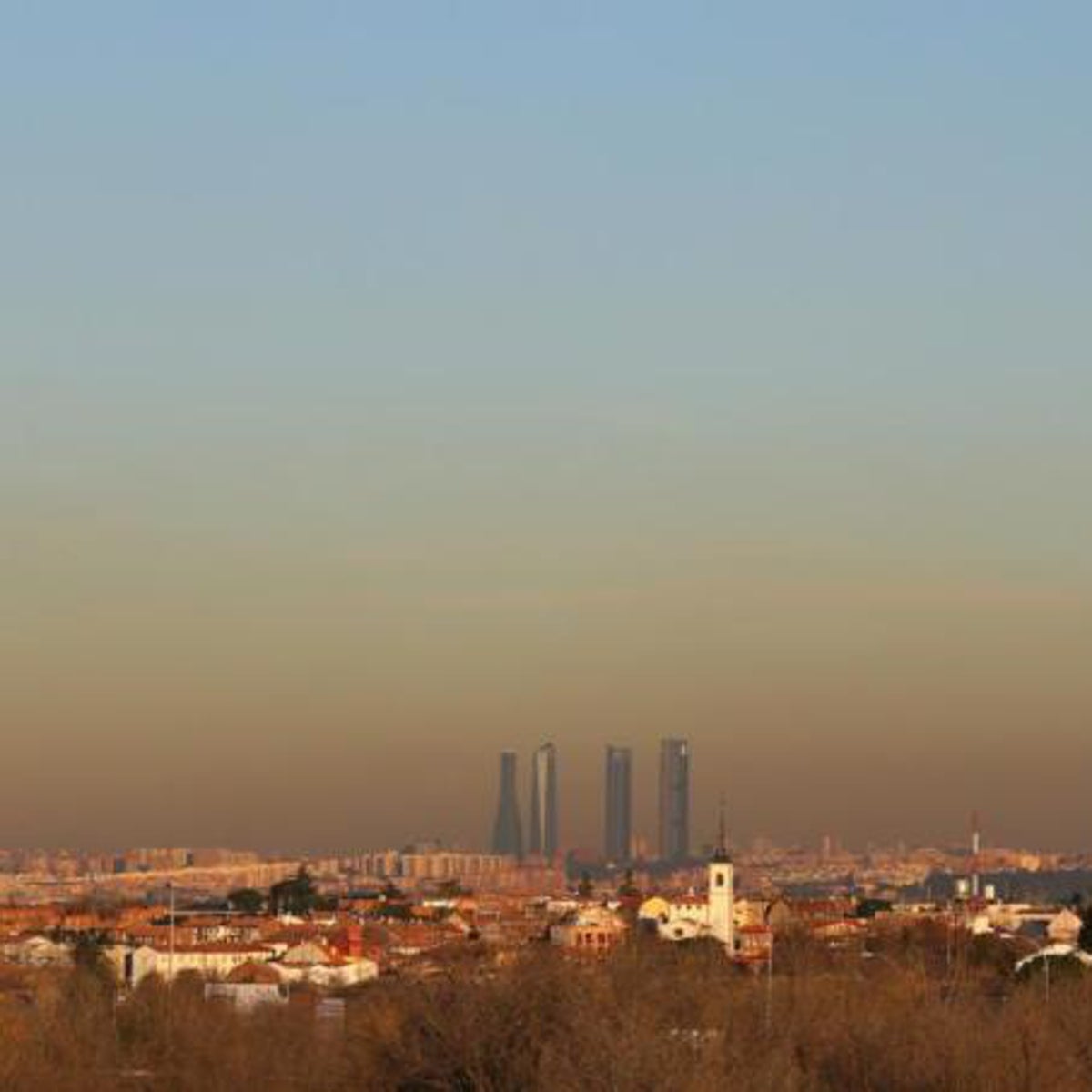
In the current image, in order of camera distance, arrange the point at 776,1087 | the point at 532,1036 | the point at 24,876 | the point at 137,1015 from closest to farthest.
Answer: the point at 776,1087
the point at 532,1036
the point at 137,1015
the point at 24,876

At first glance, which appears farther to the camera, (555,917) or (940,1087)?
(555,917)

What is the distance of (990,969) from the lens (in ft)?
197

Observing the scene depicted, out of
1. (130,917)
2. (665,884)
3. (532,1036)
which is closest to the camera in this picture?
(532,1036)

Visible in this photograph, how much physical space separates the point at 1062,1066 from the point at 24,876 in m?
170

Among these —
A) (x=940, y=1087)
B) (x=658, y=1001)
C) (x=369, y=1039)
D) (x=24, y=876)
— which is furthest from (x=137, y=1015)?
(x=24, y=876)

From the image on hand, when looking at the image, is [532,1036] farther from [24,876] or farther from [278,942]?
[24,876]

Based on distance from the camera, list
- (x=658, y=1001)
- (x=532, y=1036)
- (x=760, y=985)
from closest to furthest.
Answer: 1. (x=532, y=1036)
2. (x=658, y=1001)
3. (x=760, y=985)

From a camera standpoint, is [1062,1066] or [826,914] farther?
[826,914]

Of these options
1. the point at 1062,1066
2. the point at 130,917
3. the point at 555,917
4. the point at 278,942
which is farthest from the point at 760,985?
the point at 130,917

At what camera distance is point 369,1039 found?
32500mm

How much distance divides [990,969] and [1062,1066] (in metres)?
30.4

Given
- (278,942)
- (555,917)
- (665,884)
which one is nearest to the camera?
(278,942)

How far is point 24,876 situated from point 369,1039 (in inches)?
6548

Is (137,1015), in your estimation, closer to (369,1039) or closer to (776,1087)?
(369,1039)
